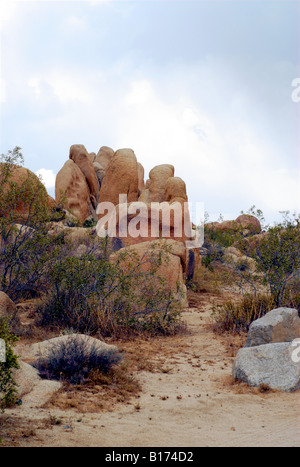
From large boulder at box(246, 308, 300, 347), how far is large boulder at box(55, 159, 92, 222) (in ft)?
71.4

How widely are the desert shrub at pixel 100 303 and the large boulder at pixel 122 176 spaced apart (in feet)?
53.9

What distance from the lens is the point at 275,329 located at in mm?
6715

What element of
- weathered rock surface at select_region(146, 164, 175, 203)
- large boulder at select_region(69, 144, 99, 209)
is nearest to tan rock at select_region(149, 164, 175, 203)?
weathered rock surface at select_region(146, 164, 175, 203)

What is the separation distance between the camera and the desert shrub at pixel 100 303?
26.6 feet

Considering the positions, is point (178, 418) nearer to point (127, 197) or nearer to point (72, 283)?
point (72, 283)

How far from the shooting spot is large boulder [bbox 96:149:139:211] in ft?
82.2

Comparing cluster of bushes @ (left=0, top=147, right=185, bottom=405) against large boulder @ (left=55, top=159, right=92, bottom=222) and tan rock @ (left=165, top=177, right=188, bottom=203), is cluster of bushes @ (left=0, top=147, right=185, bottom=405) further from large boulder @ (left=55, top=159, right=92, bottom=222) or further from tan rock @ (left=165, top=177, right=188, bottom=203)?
large boulder @ (left=55, top=159, right=92, bottom=222)

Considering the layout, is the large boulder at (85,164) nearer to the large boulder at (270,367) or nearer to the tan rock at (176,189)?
the tan rock at (176,189)

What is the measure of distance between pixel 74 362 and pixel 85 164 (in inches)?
1059

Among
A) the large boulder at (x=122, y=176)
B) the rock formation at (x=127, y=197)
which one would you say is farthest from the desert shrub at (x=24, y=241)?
the large boulder at (x=122, y=176)
